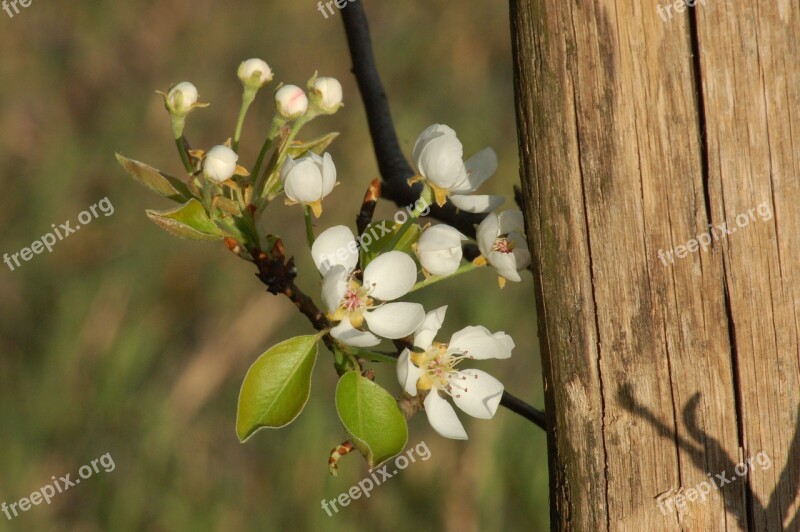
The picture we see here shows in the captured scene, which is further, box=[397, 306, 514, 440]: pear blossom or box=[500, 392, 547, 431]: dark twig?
box=[500, 392, 547, 431]: dark twig

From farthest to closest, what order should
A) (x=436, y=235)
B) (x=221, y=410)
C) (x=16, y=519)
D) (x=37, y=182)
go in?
(x=37, y=182)
(x=221, y=410)
(x=16, y=519)
(x=436, y=235)

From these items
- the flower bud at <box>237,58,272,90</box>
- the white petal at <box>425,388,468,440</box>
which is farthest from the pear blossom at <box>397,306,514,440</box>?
the flower bud at <box>237,58,272,90</box>

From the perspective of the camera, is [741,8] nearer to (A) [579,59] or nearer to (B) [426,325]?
(A) [579,59]

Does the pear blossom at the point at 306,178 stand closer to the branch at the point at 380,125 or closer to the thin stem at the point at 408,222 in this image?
the thin stem at the point at 408,222

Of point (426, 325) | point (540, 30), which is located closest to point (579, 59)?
point (540, 30)

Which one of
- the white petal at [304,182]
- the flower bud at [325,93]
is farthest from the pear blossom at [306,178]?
the flower bud at [325,93]

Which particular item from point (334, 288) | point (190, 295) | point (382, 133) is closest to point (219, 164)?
point (334, 288)

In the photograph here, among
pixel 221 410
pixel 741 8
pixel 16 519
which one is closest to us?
pixel 741 8

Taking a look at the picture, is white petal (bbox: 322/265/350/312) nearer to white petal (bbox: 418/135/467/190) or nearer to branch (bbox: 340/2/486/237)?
white petal (bbox: 418/135/467/190)
